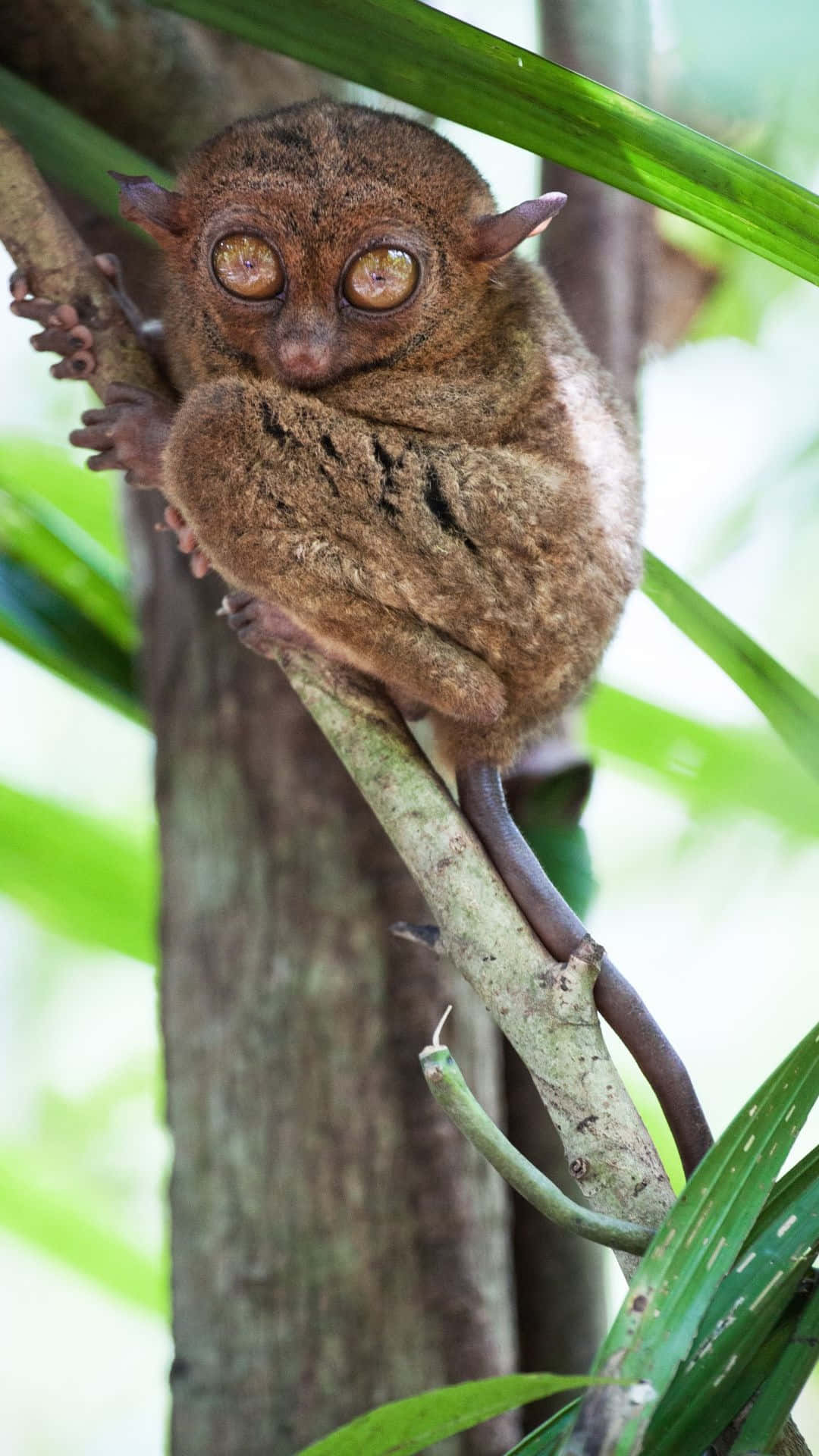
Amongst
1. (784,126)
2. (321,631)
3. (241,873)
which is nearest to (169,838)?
(241,873)

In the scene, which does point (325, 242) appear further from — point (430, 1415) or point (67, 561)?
point (430, 1415)

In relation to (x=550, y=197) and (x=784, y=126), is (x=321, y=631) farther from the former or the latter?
(x=784, y=126)

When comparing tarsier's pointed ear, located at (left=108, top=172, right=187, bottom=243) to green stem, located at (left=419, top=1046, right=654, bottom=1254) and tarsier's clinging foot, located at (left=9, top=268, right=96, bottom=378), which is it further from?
green stem, located at (left=419, top=1046, right=654, bottom=1254)

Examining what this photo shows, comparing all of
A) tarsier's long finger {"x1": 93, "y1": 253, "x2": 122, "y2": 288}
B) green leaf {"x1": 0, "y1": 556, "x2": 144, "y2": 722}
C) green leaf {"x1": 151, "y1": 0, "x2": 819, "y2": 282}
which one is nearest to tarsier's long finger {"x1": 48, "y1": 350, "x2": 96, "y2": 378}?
tarsier's long finger {"x1": 93, "y1": 253, "x2": 122, "y2": 288}

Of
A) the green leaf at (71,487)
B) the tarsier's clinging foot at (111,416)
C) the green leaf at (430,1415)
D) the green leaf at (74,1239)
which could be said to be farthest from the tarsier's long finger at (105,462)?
the green leaf at (74,1239)

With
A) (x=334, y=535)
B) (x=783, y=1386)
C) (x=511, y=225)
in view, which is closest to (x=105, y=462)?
(x=334, y=535)

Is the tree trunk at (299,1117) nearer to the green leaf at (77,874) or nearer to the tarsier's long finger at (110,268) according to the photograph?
the green leaf at (77,874)

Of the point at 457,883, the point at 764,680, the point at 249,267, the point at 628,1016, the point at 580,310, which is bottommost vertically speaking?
the point at 628,1016
